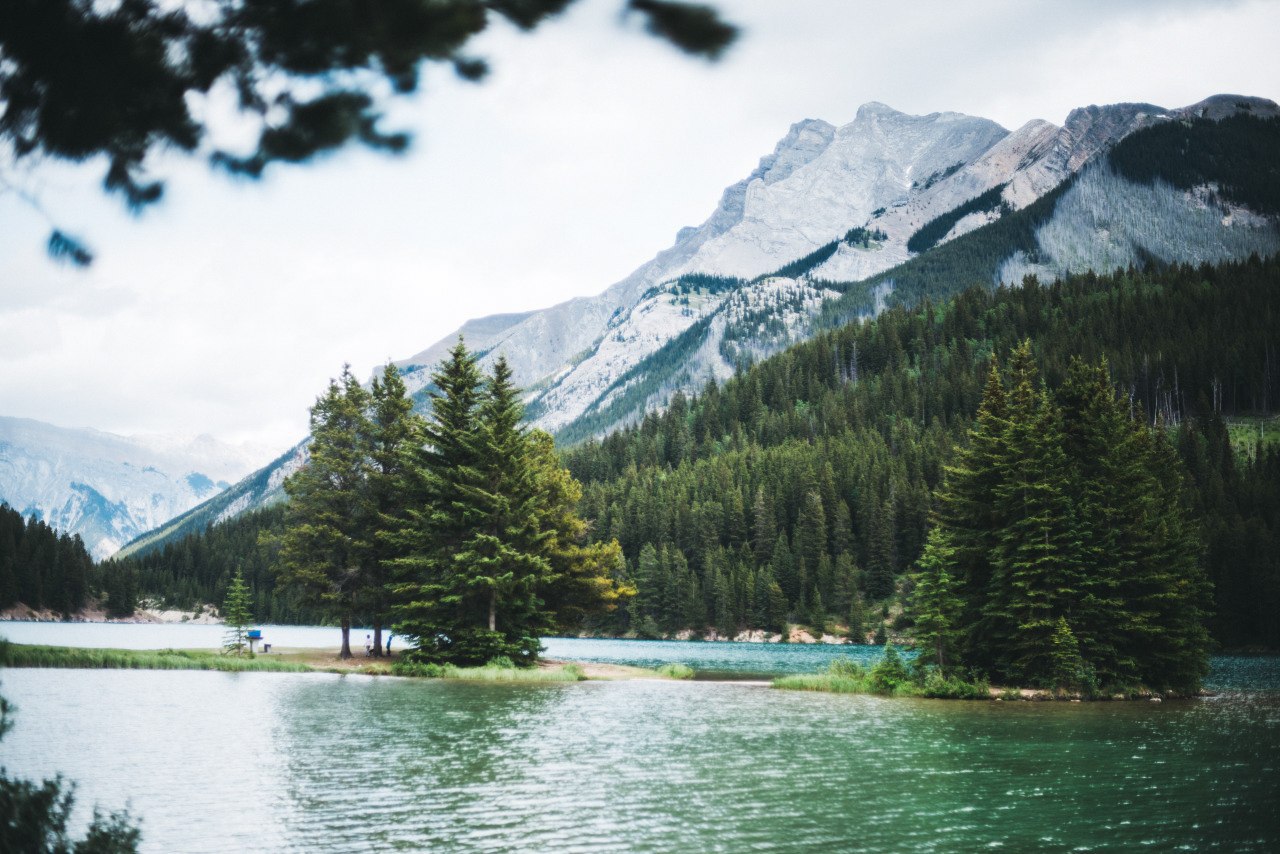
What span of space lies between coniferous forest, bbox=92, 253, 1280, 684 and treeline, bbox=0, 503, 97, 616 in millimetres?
21484

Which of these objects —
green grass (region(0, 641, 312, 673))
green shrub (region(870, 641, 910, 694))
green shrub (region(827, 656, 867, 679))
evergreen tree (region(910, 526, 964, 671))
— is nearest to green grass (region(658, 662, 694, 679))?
green shrub (region(827, 656, 867, 679))

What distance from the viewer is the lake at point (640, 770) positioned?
14203 millimetres

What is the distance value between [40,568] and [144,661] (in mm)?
106918

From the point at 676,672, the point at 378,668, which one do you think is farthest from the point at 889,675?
the point at 378,668

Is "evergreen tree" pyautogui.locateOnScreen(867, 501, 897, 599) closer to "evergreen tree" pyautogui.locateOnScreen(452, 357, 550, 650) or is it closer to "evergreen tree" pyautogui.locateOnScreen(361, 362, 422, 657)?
"evergreen tree" pyautogui.locateOnScreen(452, 357, 550, 650)

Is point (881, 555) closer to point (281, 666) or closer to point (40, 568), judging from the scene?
point (281, 666)

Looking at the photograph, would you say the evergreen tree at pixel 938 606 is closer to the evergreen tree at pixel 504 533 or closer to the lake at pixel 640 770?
the lake at pixel 640 770

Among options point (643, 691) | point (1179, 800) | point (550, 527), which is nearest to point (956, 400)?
point (550, 527)

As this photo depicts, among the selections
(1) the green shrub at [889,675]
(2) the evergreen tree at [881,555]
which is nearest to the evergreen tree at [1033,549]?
(1) the green shrub at [889,675]

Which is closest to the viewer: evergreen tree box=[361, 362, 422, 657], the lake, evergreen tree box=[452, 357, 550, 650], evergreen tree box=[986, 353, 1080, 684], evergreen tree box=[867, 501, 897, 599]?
the lake

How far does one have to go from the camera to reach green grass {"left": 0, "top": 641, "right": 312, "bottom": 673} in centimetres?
4081

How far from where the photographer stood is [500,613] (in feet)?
155

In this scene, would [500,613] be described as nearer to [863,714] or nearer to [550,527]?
[550,527]

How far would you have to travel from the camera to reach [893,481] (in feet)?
405
